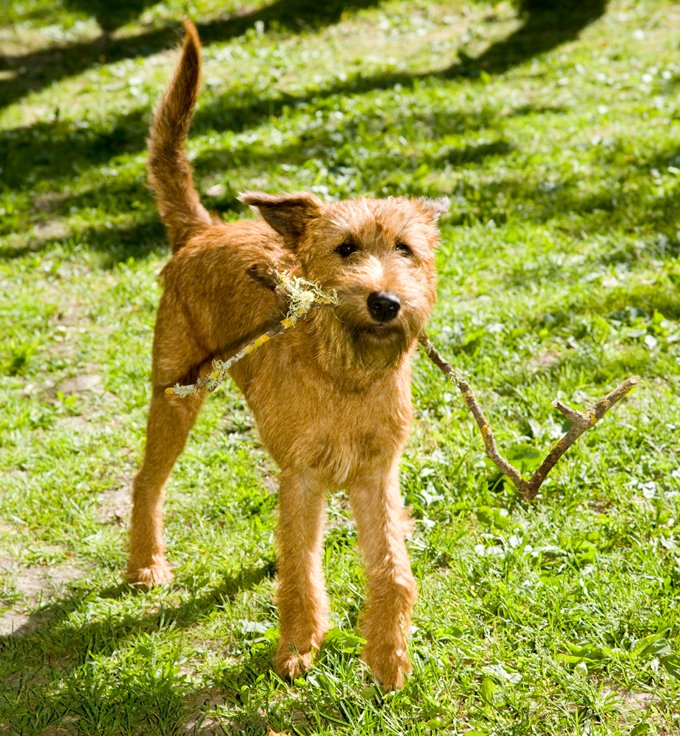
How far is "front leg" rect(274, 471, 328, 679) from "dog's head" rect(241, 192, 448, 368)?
62 cm

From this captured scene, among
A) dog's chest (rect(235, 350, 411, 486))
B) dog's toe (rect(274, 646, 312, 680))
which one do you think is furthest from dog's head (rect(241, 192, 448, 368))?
dog's toe (rect(274, 646, 312, 680))

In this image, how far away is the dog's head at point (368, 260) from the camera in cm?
308

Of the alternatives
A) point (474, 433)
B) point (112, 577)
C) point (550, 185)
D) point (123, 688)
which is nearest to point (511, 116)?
point (550, 185)

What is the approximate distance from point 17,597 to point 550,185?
5.45 meters

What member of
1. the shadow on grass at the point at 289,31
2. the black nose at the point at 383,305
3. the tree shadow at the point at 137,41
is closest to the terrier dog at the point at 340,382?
the black nose at the point at 383,305

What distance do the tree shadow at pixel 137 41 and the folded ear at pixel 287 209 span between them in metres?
9.10

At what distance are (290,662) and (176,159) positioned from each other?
95.7 inches

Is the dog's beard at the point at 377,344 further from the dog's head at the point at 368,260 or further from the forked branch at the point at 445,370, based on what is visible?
the forked branch at the point at 445,370

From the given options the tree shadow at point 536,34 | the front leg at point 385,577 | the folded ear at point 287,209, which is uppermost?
the folded ear at point 287,209

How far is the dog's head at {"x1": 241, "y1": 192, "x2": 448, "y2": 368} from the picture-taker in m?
3.08

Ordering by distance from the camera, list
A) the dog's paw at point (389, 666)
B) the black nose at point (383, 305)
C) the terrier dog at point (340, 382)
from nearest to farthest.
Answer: the black nose at point (383, 305) → the terrier dog at point (340, 382) → the dog's paw at point (389, 666)

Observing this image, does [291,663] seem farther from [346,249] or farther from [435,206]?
[435,206]

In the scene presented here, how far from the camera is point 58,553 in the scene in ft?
14.1

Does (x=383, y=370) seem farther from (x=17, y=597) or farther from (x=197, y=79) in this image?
(x=17, y=597)
